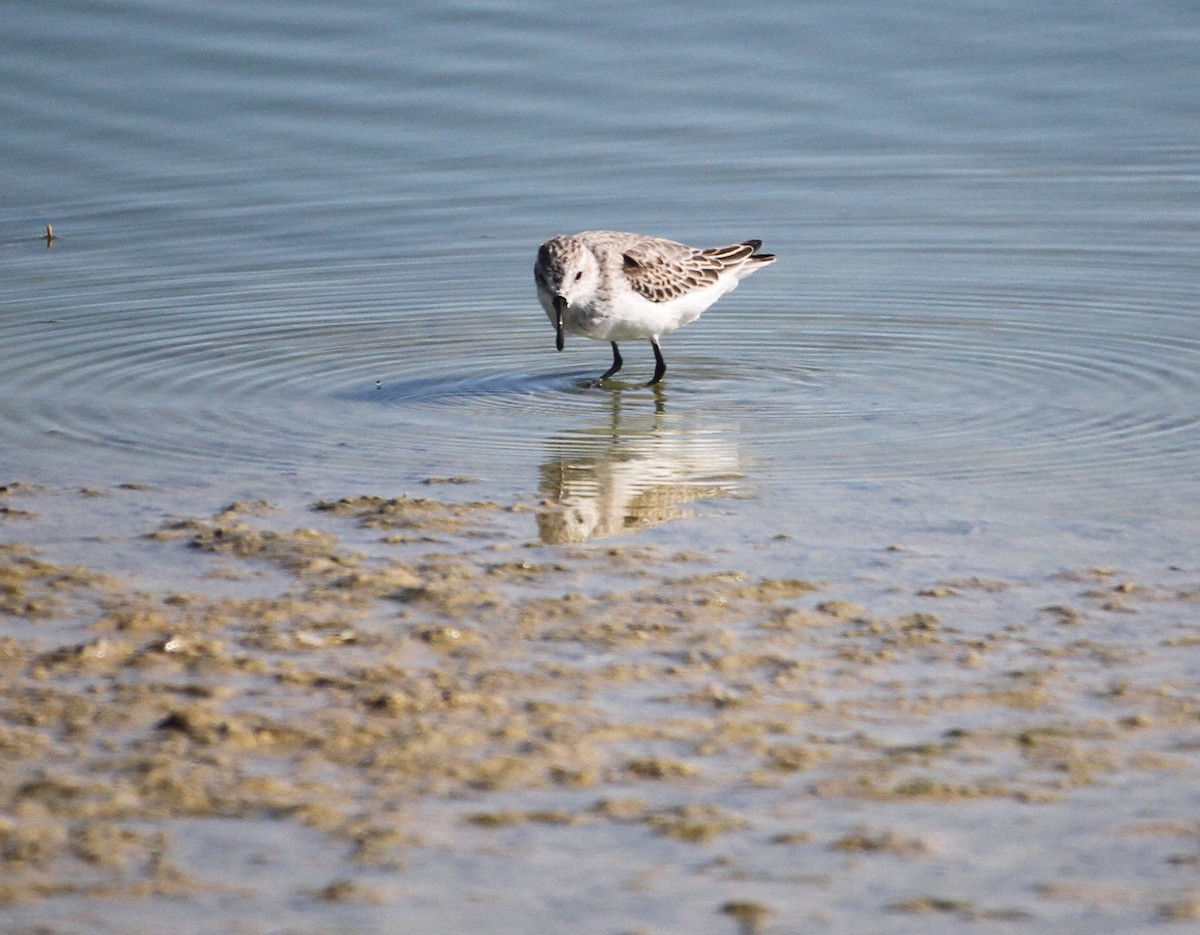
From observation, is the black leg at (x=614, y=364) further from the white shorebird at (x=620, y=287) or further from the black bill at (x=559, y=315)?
the black bill at (x=559, y=315)

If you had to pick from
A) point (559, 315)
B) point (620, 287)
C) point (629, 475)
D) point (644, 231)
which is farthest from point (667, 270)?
point (644, 231)

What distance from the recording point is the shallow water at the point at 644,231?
8422mm

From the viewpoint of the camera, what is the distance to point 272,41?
1931cm

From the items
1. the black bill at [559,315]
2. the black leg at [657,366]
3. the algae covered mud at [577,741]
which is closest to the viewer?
the algae covered mud at [577,741]

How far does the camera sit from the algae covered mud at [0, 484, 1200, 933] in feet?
15.2

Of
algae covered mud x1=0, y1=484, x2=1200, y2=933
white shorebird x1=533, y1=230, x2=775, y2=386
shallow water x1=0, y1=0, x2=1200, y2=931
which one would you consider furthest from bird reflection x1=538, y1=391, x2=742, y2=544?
white shorebird x1=533, y1=230, x2=775, y2=386

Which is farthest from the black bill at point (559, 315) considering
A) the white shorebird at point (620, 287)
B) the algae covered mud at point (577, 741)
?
the algae covered mud at point (577, 741)

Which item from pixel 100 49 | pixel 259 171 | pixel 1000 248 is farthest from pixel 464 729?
pixel 100 49

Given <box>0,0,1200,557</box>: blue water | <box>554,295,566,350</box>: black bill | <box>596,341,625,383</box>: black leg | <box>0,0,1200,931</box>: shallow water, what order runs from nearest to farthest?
<box>0,0,1200,931</box>: shallow water, <box>0,0,1200,557</box>: blue water, <box>554,295,566,350</box>: black bill, <box>596,341,625,383</box>: black leg

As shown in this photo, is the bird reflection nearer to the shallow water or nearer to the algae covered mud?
the shallow water

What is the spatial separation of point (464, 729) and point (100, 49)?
15060 mm

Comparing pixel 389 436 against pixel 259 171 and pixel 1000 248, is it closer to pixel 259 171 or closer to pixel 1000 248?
pixel 1000 248

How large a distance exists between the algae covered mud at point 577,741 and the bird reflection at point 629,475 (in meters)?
0.44

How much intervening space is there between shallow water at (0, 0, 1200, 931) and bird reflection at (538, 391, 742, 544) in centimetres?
3
